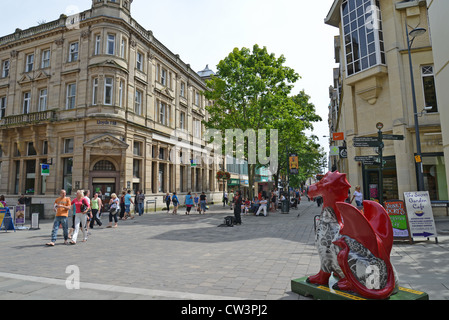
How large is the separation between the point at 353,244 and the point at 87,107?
2320 centimetres

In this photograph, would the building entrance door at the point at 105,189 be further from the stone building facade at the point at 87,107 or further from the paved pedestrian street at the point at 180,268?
the paved pedestrian street at the point at 180,268

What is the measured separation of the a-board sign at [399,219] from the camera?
8.95 metres

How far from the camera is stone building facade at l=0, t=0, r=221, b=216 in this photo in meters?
22.3

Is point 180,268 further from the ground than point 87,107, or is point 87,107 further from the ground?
point 87,107

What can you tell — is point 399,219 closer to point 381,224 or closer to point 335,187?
point 381,224

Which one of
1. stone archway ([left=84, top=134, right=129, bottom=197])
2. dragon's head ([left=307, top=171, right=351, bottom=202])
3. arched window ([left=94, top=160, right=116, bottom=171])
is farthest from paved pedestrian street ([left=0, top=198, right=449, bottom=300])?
arched window ([left=94, top=160, right=116, bottom=171])

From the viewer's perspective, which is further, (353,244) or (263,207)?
(263,207)

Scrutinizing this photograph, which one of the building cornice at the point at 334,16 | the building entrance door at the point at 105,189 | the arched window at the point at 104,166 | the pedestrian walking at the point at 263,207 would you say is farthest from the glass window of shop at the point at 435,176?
the arched window at the point at 104,166

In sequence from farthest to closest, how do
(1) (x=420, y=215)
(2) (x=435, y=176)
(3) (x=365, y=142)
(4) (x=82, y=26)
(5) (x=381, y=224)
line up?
(4) (x=82, y=26), (2) (x=435, y=176), (3) (x=365, y=142), (1) (x=420, y=215), (5) (x=381, y=224)

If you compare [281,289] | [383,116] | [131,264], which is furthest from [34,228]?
[383,116]

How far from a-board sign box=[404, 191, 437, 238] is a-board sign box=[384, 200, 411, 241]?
169mm

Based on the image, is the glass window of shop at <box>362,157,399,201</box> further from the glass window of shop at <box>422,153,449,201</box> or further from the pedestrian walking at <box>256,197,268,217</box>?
the pedestrian walking at <box>256,197,268,217</box>

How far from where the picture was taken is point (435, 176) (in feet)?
49.7

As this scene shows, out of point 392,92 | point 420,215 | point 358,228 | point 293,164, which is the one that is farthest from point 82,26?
point 358,228
